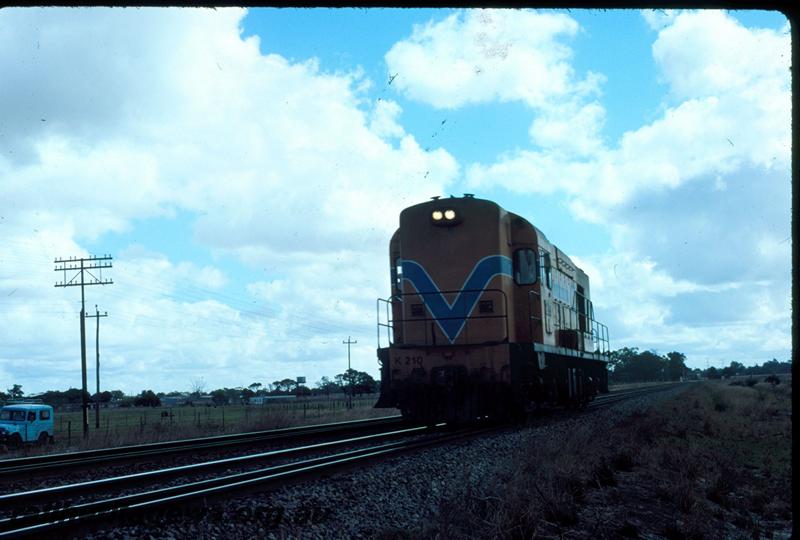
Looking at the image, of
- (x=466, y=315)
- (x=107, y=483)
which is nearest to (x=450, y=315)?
(x=466, y=315)

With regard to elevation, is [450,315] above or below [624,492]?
above

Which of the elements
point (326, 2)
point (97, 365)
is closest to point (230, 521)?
point (326, 2)

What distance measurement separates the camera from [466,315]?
15484 millimetres

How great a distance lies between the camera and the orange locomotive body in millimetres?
14992

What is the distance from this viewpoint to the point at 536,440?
1244 centimetres

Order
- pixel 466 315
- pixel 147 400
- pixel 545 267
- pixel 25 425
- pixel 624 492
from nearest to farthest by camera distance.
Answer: pixel 624 492
pixel 466 315
pixel 545 267
pixel 25 425
pixel 147 400

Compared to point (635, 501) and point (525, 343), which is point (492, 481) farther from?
point (525, 343)

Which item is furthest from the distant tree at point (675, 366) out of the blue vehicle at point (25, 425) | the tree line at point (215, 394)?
the blue vehicle at point (25, 425)

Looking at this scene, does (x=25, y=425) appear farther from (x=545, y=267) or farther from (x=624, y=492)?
(x=624, y=492)

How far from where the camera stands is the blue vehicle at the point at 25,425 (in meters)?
25.2

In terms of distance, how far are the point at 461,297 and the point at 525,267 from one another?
5.59 ft

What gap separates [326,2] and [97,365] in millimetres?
45573

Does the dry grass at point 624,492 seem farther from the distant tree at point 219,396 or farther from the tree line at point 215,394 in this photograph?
the distant tree at point 219,396

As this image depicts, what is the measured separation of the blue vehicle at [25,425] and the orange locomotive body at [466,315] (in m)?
15.9
